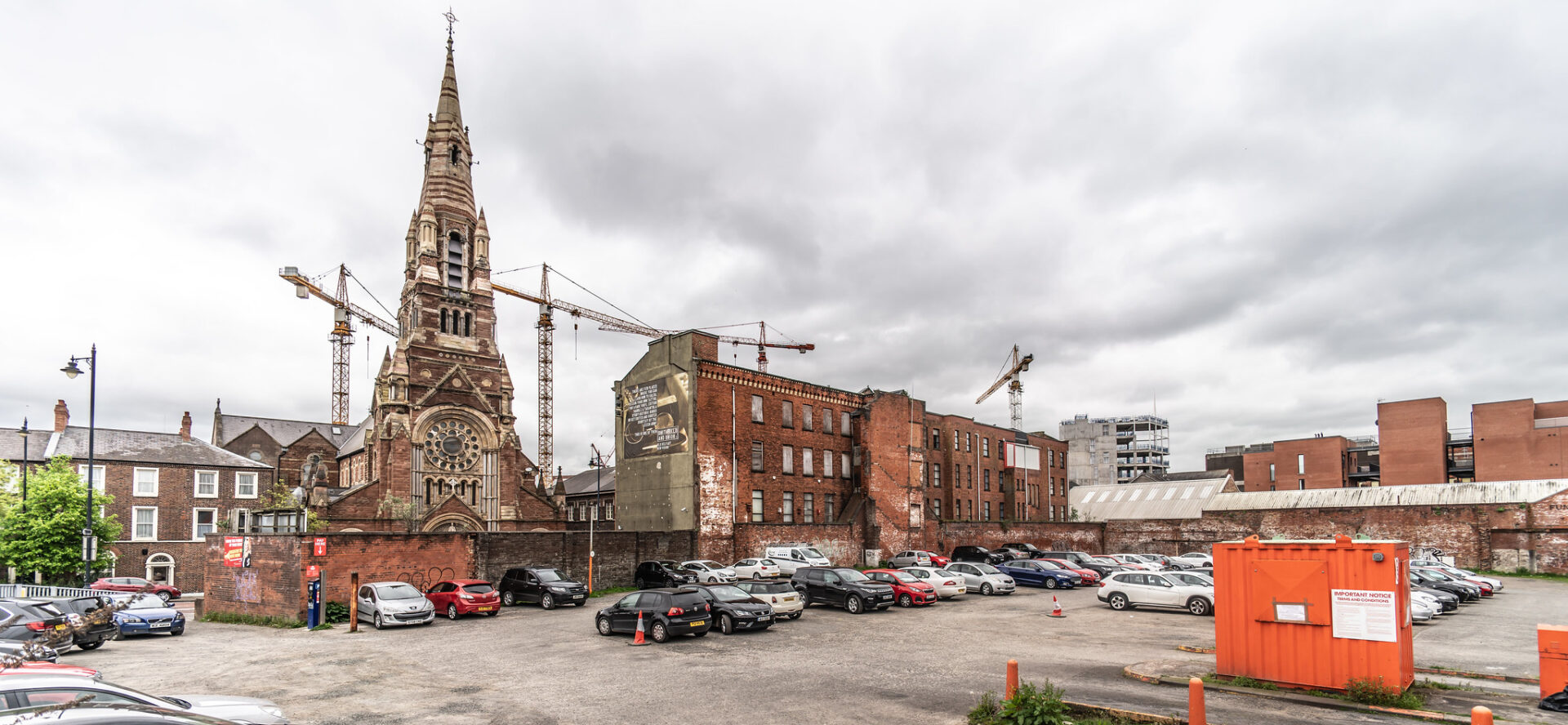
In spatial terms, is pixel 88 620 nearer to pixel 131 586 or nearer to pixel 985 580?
pixel 131 586

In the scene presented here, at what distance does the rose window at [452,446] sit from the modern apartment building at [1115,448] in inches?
3607

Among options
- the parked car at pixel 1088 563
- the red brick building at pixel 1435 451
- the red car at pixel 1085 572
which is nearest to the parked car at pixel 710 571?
the red car at pixel 1085 572

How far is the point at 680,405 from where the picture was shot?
4238cm

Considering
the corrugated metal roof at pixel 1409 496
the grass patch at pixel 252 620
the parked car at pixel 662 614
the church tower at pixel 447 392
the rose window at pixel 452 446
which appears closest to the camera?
the parked car at pixel 662 614

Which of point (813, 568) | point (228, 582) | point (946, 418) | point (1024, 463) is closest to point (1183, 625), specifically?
point (813, 568)

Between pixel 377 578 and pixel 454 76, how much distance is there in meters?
45.7

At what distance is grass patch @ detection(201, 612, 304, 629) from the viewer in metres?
24.8

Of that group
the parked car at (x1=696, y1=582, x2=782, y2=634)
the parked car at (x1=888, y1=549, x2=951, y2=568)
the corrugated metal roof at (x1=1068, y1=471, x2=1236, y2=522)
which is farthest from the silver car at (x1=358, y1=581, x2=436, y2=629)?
the corrugated metal roof at (x1=1068, y1=471, x2=1236, y2=522)

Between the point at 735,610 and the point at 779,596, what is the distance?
3008 mm

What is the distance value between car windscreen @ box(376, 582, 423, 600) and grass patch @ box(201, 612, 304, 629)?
2.73 metres

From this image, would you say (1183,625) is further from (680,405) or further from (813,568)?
(680,405)

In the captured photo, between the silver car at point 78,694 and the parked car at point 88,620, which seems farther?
the parked car at point 88,620

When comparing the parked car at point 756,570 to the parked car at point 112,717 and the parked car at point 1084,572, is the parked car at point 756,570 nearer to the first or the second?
the parked car at point 1084,572

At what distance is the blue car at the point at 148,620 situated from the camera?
2264 centimetres
